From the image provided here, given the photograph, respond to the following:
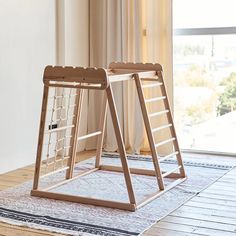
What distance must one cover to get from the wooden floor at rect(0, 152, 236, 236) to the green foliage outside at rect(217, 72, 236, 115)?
3.84ft

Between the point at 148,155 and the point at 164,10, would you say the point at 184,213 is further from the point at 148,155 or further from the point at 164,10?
the point at 164,10

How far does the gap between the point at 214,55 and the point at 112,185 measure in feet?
6.23

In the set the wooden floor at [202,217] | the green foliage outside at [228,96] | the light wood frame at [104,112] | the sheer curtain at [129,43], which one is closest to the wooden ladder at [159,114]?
the light wood frame at [104,112]

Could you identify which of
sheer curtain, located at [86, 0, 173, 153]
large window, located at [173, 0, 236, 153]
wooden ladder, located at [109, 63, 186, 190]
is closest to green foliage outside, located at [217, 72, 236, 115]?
large window, located at [173, 0, 236, 153]

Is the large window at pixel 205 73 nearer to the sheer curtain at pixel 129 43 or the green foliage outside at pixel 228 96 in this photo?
the green foliage outside at pixel 228 96

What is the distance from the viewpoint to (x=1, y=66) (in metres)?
3.96

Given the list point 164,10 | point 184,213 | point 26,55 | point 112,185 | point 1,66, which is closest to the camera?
point 184,213

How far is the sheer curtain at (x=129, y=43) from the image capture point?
4688mm

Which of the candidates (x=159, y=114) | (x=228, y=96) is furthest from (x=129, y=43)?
(x=159, y=114)

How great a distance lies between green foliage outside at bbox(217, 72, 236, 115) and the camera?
4.73 m

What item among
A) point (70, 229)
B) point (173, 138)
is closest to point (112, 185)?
point (173, 138)

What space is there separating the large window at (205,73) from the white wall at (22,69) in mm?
1310

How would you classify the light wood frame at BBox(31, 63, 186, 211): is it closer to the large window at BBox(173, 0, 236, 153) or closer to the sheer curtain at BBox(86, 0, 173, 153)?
the sheer curtain at BBox(86, 0, 173, 153)

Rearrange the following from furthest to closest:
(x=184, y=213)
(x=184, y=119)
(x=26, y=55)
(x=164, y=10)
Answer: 1. (x=184, y=119)
2. (x=164, y=10)
3. (x=26, y=55)
4. (x=184, y=213)
